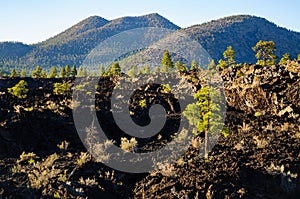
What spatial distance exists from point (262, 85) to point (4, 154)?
26.2m

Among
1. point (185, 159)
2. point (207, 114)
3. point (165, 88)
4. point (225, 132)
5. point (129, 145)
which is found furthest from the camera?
point (165, 88)

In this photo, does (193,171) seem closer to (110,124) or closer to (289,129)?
(289,129)

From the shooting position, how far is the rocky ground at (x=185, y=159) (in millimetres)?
21469

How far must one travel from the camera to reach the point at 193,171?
23781mm

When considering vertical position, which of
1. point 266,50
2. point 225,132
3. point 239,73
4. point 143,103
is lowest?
point 225,132

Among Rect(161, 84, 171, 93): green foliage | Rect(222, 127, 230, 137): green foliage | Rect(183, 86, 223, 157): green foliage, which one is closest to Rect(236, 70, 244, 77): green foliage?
Rect(161, 84, 171, 93): green foliage

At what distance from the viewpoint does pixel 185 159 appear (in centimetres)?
2700

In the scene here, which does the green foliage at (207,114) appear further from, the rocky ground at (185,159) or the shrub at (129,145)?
the shrub at (129,145)

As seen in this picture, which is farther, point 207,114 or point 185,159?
point 207,114

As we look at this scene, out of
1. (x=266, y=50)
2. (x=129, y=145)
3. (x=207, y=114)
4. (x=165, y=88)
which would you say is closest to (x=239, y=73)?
(x=165, y=88)

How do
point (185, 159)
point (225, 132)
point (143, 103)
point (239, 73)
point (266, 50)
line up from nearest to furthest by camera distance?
point (185, 159)
point (225, 132)
point (143, 103)
point (239, 73)
point (266, 50)

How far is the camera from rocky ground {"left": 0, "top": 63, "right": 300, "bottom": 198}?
21469 mm

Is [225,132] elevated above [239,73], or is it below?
below

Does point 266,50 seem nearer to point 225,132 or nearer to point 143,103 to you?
point 143,103
